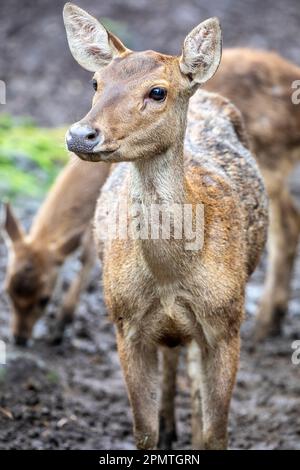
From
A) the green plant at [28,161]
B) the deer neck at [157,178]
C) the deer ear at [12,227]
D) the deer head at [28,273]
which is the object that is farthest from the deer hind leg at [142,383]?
the green plant at [28,161]

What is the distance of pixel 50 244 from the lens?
10641mm

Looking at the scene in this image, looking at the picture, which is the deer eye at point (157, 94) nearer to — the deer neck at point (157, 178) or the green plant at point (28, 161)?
the deer neck at point (157, 178)

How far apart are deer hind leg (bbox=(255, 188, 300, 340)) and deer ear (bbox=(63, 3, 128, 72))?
4.90 meters

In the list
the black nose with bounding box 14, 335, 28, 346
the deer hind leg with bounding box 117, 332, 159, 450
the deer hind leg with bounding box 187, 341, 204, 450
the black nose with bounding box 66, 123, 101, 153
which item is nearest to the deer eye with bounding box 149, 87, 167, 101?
the black nose with bounding box 66, 123, 101, 153

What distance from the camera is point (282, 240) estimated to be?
36.9ft

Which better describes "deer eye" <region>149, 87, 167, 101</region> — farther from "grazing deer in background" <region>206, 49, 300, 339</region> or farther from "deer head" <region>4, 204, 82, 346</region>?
"grazing deer in background" <region>206, 49, 300, 339</region>

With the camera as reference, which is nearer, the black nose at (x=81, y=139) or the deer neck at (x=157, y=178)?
the black nose at (x=81, y=139)

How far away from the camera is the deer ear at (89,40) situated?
646cm

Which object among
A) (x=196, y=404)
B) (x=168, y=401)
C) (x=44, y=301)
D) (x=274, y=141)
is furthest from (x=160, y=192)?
(x=274, y=141)

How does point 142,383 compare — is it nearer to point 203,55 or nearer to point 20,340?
point 203,55

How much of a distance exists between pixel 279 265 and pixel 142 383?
15.1ft

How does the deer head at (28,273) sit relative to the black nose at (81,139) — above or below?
above

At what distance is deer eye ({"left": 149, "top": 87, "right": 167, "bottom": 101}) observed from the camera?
5984 millimetres
